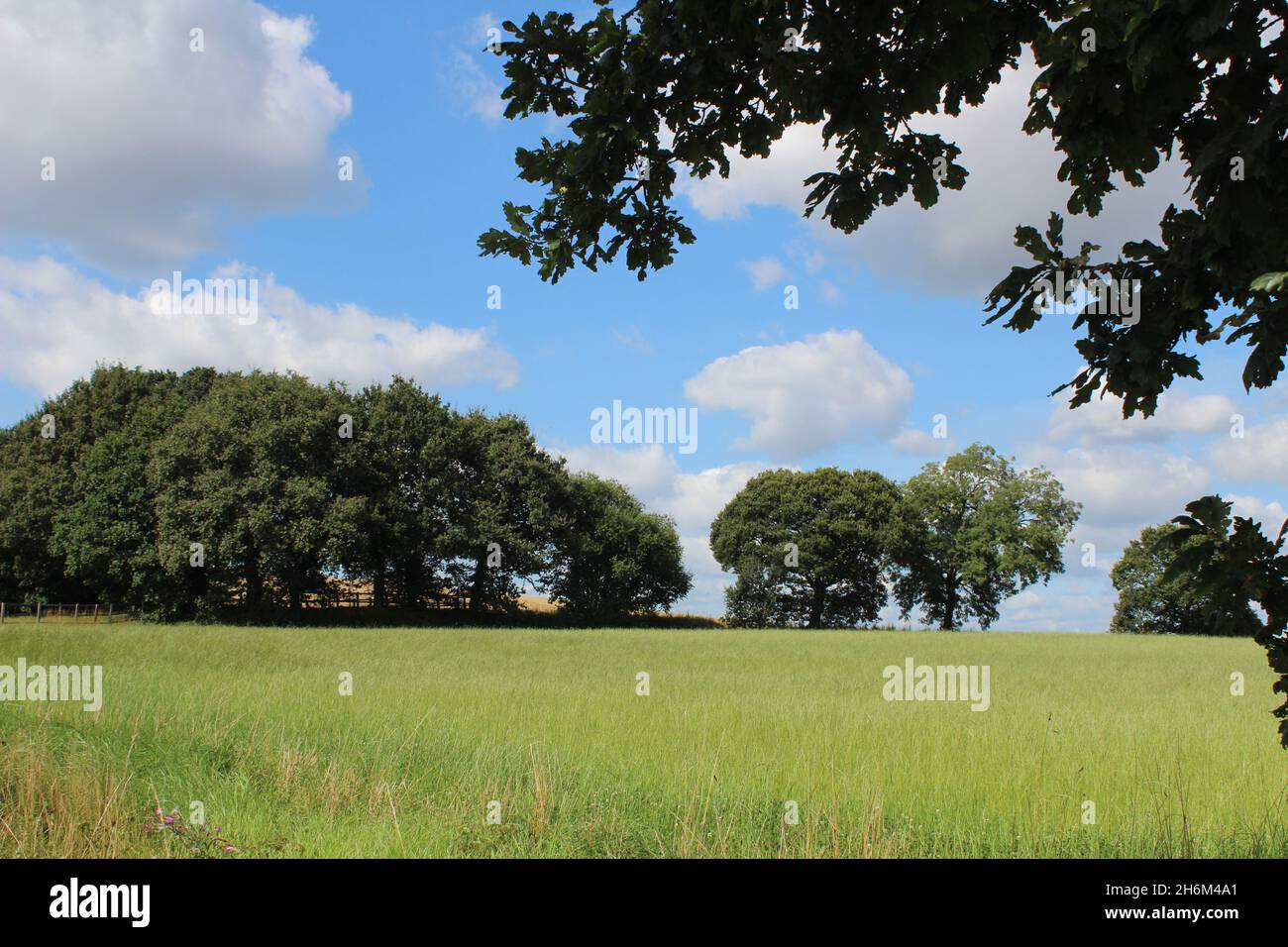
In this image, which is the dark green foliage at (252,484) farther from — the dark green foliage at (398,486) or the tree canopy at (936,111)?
the tree canopy at (936,111)

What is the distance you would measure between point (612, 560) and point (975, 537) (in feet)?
107

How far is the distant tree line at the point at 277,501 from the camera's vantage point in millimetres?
45344

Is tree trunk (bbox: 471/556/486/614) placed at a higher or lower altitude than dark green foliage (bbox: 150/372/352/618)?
lower

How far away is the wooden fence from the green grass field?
4223 cm

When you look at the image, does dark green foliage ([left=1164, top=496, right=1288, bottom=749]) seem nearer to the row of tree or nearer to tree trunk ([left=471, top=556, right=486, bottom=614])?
tree trunk ([left=471, top=556, right=486, bottom=614])

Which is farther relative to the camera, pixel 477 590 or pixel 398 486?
→ pixel 477 590

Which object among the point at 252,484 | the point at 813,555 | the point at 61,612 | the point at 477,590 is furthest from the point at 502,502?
the point at 61,612

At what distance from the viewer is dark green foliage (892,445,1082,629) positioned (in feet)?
235

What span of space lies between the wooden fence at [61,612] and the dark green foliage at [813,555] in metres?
→ 45.5

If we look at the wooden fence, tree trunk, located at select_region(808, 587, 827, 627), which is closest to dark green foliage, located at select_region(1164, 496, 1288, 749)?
the wooden fence

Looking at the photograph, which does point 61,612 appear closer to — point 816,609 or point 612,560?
point 612,560

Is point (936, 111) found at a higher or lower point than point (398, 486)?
lower

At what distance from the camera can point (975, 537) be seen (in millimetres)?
72625
